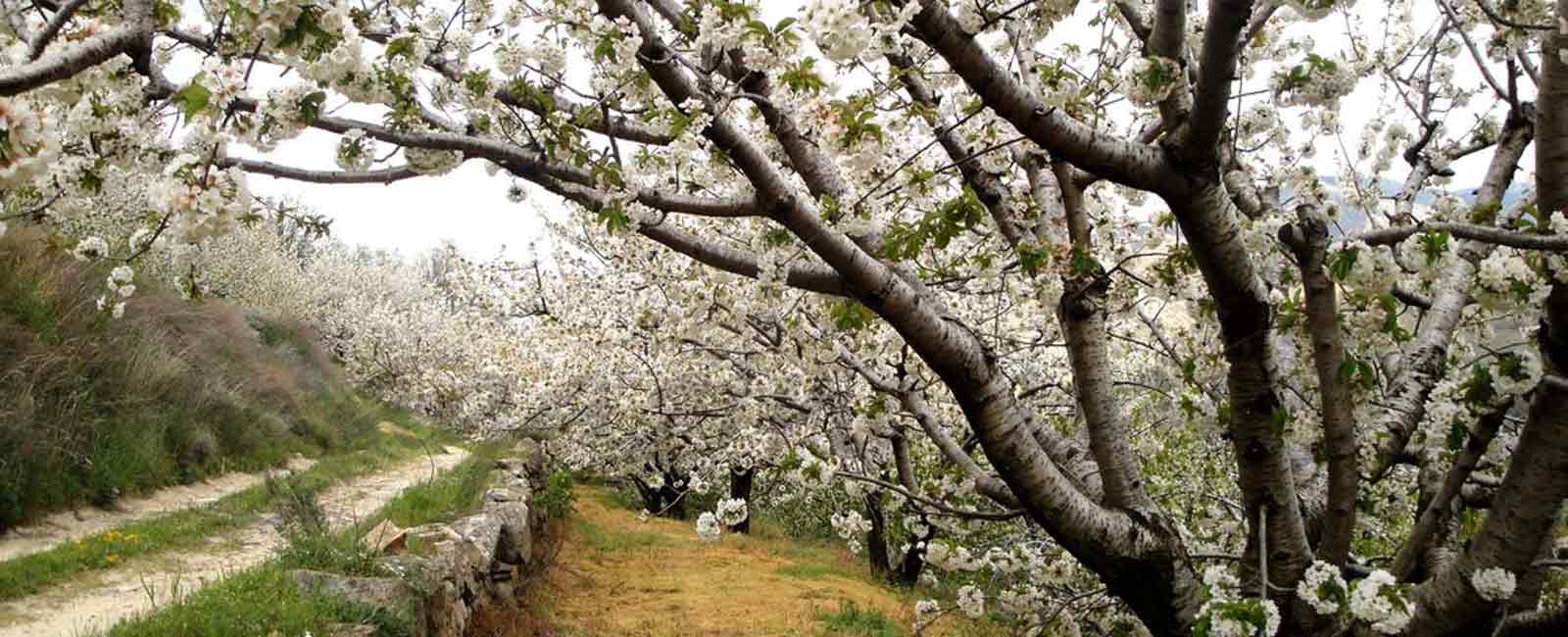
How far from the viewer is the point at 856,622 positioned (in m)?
7.48

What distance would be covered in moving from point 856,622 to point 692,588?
196cm

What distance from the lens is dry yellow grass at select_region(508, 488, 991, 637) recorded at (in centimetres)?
721

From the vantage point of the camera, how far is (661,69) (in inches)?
107

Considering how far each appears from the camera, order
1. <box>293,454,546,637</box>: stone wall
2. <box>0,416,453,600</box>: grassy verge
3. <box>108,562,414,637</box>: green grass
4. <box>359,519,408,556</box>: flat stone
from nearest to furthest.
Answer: <box>108,562,414,637</box>: green grass → <box>293,454,546,637</box>: stone wall → <box>359,519,408,556</box>: flat stone → <box>0,416,453,600</box>: grassy verge

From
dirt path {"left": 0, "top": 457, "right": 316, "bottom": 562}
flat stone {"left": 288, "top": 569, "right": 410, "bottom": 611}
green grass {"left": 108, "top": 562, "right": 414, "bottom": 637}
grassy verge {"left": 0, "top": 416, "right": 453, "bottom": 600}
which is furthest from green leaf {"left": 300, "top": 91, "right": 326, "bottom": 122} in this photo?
dirt path {"left": 0, "top": 457, "right": 316, "bottom": 562}

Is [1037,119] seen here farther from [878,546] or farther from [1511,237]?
[878,546]

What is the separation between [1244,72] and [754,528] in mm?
11927

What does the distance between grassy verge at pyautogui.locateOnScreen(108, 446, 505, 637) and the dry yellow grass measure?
191 centimetres

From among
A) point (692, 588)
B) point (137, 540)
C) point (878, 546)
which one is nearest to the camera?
point (137, 540)

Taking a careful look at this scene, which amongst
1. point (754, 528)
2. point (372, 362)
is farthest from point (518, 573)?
point (372, 362)

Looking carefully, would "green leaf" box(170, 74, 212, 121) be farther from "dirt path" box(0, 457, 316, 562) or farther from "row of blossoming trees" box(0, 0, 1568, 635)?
"dirt path" box(0, 457, 316, 562)

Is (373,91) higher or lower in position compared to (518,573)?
higher

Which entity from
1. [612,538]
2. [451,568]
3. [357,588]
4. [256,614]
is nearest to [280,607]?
[256,614]

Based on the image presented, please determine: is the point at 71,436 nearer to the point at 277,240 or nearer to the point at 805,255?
the point at 805,255
